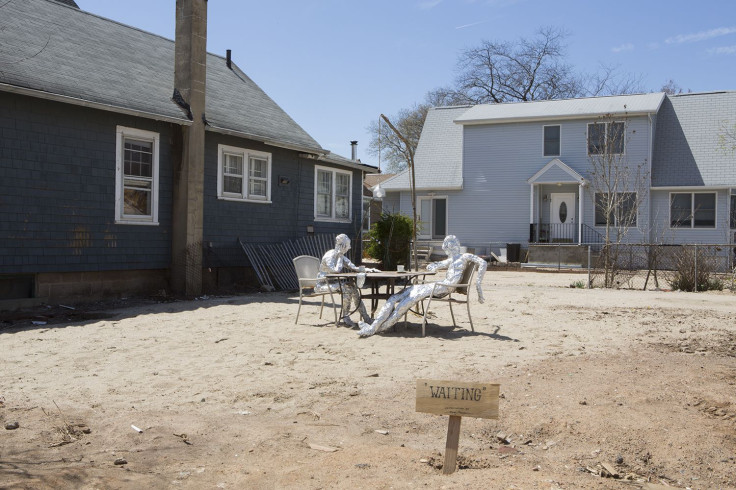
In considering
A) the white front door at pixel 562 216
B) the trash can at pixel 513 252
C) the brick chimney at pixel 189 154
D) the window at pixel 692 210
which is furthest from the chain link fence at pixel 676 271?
the brick chimney at pixel 189 154

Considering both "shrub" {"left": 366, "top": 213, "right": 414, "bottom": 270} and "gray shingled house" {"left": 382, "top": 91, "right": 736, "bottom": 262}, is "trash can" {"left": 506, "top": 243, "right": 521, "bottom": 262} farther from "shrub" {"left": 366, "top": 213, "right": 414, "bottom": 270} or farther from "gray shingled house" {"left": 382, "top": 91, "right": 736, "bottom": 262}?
"shrub" {"left": 366, "top": 213, "right": 414, "bottom": 270}

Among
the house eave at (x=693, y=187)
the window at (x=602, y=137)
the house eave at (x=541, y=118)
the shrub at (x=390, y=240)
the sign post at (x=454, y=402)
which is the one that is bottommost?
the sign post at (x=454, y=402)

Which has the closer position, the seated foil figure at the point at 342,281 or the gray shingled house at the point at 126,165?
the seated foil figure at the point at 342,281

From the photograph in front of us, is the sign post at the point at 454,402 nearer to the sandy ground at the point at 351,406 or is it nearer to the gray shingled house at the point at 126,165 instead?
the sandy ground at the point at 351,406

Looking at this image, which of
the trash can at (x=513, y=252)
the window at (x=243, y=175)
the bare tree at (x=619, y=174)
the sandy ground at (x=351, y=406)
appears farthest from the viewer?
the trash can at (x=513, y=252)

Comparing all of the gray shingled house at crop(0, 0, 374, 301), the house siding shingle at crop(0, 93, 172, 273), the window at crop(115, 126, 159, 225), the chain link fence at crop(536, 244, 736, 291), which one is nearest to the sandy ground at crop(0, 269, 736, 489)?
the house siding shingle at crop(0, 93, 172, 273)

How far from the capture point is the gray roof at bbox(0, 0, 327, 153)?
11.5 m

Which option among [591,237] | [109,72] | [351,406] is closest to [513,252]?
[591,237]

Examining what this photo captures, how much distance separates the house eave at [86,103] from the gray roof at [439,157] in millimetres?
16926

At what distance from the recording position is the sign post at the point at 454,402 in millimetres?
3961

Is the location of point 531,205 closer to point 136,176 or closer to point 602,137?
point 602,137

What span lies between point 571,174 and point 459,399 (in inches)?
937

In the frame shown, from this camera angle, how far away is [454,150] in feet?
101

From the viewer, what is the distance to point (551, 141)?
2762cm
